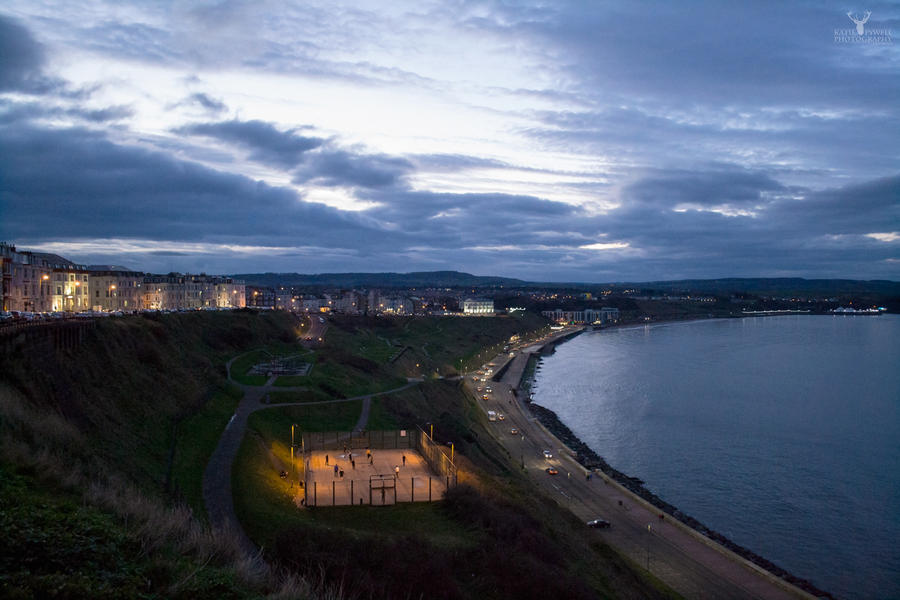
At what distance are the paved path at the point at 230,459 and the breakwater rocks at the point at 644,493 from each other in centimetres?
1292

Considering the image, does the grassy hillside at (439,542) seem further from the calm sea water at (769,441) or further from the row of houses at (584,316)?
the row of houses at (584,316)

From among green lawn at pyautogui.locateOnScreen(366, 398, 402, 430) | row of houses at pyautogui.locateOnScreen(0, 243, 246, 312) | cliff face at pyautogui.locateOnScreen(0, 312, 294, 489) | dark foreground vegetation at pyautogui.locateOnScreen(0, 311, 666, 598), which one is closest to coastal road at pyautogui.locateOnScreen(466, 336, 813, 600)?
dark foreground vegetation at pyautogui.locateOnScreen(0, 311, 666, 598)

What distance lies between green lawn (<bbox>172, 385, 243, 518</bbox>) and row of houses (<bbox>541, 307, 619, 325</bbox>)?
391 ft

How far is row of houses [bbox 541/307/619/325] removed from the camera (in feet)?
467

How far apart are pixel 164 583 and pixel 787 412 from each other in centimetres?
4811

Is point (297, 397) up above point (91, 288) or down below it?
below

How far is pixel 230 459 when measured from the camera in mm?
17938

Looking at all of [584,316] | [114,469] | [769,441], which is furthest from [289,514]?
[584,316]

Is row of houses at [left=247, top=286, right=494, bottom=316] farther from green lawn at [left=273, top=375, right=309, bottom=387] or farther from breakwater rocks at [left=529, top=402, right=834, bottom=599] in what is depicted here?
green lawn at [left=273, top=375, right=309, bottom=387]

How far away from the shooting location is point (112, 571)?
589cm

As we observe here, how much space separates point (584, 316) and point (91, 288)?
11829cm

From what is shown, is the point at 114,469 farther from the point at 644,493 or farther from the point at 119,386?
the point at 644,493

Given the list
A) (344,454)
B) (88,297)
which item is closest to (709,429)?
(344,454)

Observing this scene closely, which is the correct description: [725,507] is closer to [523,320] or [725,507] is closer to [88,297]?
[88,297]
